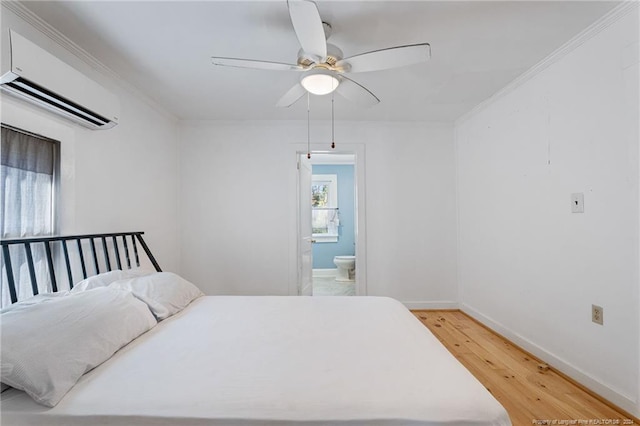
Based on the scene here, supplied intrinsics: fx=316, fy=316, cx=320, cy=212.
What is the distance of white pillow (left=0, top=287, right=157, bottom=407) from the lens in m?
1.05

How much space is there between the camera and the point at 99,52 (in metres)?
2.26

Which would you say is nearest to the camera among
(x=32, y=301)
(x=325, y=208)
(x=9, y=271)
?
(x=32, y=301)

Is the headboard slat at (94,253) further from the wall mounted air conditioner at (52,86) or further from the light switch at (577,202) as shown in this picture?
the light switch at (577,202)

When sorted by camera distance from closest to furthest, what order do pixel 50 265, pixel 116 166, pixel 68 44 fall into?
pixel 50 265, pixel 68 44, pixel 116 166

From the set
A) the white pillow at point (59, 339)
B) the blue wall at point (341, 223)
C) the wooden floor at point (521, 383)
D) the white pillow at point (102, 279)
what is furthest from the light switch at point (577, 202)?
the blue wall at point (341, 223)

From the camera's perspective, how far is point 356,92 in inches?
85.7

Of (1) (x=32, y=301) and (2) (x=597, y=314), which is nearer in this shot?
(1) (x=32, y=301)

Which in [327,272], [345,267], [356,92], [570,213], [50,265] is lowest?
[327,272]

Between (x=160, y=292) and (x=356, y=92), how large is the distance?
184 cm

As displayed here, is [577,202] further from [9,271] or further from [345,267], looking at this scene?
[345,267]

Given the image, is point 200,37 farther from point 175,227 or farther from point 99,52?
point 175,227

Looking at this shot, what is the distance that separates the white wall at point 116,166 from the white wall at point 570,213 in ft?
11.4

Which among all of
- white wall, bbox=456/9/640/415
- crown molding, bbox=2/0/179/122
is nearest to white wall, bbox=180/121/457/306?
white wall, bbox=456/9/640/415

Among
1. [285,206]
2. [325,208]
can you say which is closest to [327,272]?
[325,208]
